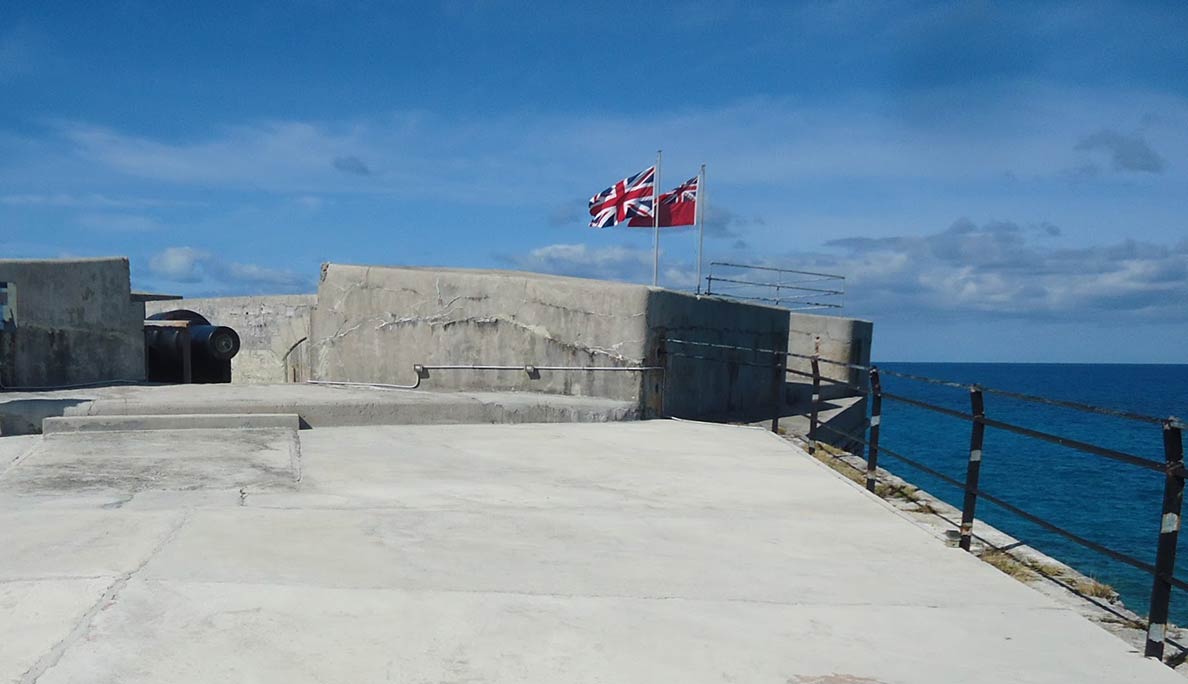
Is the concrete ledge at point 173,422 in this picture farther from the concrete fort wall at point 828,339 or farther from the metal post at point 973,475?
the concrete fort wall at point 828,339

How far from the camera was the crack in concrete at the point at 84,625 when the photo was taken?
295 cm

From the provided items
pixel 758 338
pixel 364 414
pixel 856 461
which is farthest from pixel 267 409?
pixel 758 338

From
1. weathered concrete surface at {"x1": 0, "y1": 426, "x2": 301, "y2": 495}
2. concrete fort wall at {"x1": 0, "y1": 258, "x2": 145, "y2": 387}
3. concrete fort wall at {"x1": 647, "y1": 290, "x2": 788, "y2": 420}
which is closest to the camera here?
weathered concrete surface at {"x1": 0, "y1": 426, "x2": 301, "y2": 495}

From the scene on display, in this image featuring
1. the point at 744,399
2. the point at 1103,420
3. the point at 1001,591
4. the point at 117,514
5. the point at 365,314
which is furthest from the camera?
the point at 1103,420

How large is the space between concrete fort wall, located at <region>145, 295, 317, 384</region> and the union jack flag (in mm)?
5472

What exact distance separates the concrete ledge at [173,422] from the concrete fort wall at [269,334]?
8644 millimetres

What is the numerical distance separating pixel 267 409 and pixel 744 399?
697cm

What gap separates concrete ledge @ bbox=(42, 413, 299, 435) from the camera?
7.56 metres

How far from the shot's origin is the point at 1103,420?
71875 millimetres

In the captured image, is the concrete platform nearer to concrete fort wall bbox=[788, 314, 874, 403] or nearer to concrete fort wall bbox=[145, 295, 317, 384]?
concrete fort wall bbox=[145, 295, 317, 384]

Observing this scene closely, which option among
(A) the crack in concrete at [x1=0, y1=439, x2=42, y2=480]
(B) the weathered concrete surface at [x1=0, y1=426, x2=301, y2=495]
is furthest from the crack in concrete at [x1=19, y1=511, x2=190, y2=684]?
(A) the crack in concrete at [x1=0, y1=439, x2=42, y2=480]

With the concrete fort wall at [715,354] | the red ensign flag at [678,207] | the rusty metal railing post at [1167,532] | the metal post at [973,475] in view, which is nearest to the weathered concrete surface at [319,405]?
the concrete fort wall at [715,354]

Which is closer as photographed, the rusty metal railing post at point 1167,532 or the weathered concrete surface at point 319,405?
the rusty metal railing post at point 1167,532

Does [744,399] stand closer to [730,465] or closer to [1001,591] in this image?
[730,465]
